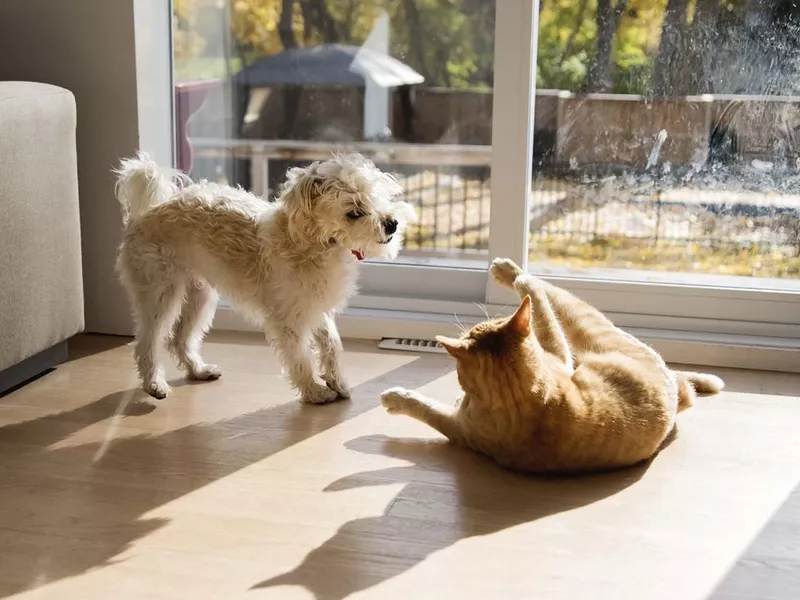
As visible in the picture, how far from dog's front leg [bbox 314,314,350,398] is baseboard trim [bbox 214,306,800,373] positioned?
471 mm

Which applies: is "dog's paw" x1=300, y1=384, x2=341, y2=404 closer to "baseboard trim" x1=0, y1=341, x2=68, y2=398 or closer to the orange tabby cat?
the orange tabby cat

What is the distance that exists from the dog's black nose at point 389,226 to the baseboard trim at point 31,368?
0.99 metres

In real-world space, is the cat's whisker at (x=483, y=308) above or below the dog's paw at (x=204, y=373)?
above

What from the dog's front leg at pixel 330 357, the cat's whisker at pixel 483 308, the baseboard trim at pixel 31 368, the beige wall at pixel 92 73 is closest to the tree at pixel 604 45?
the cat's whisker at pixel 483 308

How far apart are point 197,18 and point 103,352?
1.04 m

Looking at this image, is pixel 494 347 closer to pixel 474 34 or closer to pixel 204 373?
pixel 204 373

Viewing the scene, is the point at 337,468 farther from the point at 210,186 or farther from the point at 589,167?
the point at 589,167

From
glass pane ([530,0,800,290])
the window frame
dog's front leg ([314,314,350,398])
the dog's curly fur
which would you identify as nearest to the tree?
glass pane ([530,0,800,290])

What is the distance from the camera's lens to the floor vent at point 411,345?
9.13 ft

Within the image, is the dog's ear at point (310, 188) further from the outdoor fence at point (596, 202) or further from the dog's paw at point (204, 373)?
the outdoor fence at point (596, 202)

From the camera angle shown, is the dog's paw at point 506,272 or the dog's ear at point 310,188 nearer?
the dog's ear at point 310,188

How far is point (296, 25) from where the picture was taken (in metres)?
2.92

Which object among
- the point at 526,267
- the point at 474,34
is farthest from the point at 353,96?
the point at 526,267

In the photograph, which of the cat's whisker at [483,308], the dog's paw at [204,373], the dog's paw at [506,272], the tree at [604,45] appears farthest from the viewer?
the cat's whisker at [483,308]
